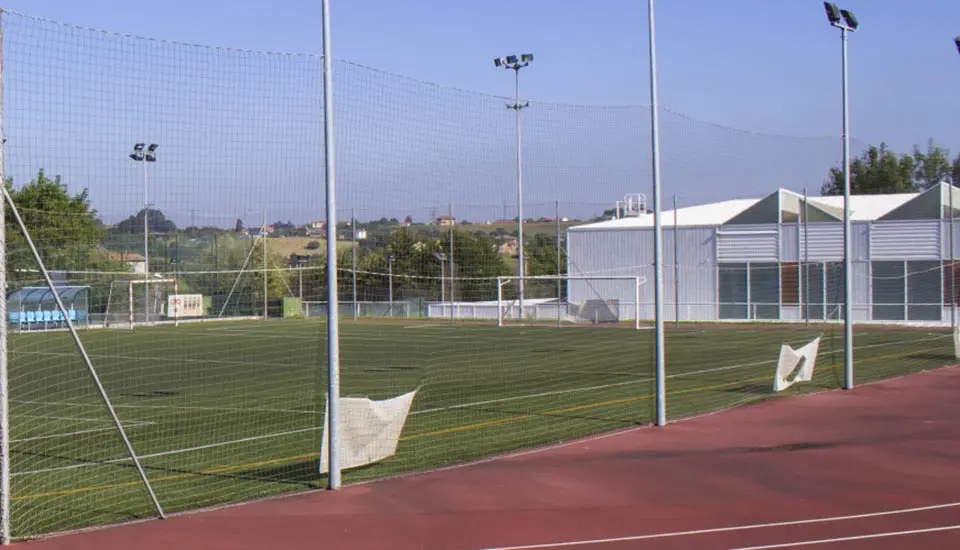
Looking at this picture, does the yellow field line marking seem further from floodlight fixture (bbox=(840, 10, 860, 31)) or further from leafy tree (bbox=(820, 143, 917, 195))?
leafy tree (bbox=(820, 143, 917, 195))

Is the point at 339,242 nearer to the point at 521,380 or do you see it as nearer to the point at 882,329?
the point at 521,380

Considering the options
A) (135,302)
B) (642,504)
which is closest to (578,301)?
Answer: (135,302)

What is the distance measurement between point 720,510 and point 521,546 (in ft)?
6.95

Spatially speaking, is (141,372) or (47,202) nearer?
(47,202)

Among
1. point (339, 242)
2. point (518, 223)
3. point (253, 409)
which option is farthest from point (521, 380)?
point (339, 242)

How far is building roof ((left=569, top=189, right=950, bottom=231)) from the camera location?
42.4m

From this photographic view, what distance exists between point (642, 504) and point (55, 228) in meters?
5.68

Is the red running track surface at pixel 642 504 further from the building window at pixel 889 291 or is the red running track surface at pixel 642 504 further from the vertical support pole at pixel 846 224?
Answer: the building window at pixel 889 291

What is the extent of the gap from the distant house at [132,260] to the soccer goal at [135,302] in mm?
1849

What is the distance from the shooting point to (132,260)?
380 inches

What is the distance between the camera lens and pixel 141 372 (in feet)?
74.3

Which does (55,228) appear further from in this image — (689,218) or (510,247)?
(689,218)

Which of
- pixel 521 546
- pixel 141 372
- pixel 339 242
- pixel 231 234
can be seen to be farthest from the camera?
pixel 141 372

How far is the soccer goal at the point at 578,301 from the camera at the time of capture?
125ft
